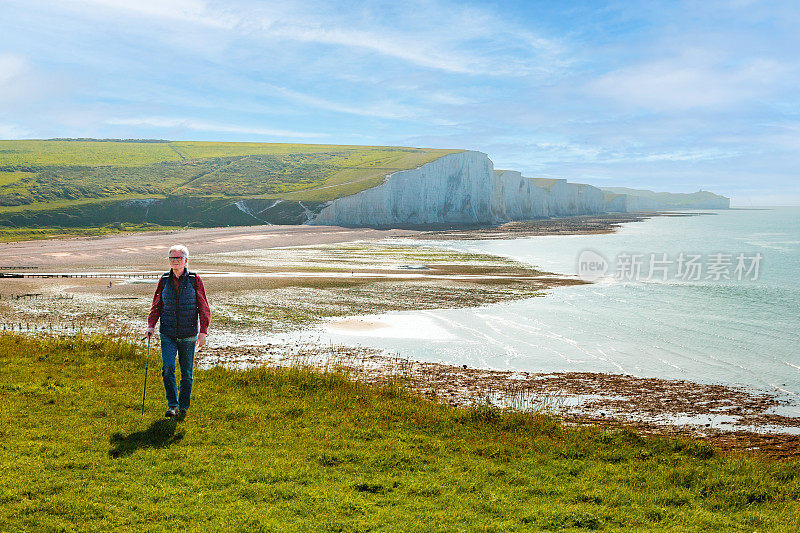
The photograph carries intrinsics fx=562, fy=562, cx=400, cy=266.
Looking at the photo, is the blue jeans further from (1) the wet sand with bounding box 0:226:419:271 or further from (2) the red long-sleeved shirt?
(1) the wet sand with bounding box 0:226:419:271

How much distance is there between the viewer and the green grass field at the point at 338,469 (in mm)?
7730

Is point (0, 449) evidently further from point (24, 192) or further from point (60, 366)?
point (24, 192)

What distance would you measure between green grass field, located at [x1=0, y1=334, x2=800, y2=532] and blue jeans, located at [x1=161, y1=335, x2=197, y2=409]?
48cm

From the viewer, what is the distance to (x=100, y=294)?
35969 mm

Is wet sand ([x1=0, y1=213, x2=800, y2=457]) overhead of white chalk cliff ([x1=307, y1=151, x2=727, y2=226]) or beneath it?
beneath

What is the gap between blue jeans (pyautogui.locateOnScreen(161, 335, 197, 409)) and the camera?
10688mm

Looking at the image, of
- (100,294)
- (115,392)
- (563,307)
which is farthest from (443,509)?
(100,294)

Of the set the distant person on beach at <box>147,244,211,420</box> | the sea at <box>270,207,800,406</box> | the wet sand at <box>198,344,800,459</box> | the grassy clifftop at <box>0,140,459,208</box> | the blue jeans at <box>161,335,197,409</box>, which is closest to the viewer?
the distant person on beach at <box>147,244,211,420</box>

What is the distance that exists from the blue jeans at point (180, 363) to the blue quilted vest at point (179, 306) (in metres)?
0.19

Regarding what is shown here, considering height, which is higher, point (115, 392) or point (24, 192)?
point (24, 192)

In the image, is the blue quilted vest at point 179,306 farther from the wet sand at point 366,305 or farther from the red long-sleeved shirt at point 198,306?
the wet sand at point 366,305

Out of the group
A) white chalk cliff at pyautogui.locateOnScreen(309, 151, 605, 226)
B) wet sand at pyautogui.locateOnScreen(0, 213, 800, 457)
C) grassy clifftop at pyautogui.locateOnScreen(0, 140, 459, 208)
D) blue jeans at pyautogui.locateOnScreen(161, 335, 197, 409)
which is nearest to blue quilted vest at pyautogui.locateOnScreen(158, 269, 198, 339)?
blue jeans at pyautogui.locateOnScreen(161, 335, 197, 409)

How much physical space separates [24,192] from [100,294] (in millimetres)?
114348

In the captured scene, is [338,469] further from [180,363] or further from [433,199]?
[433,199]
